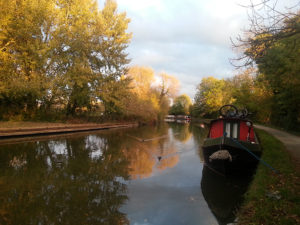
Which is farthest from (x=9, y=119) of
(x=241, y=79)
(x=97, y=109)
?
(x=241, y=79)

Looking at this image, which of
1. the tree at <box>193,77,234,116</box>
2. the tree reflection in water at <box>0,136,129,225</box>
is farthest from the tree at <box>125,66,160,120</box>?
the tree reflection in water at <box>0,136,129,225</box>

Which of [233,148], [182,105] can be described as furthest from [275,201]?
[182,105]

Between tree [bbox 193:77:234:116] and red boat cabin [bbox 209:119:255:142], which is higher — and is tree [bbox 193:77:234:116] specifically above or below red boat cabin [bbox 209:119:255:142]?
above

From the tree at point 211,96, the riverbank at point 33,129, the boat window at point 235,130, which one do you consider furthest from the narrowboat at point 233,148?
the tree at point 211,96

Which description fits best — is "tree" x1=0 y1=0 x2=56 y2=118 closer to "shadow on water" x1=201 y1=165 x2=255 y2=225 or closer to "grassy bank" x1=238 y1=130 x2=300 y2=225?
"shadow on water" x1=201 y1=165 x2=255 y2=225

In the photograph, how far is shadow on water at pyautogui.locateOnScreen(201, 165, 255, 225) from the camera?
5.46 metres

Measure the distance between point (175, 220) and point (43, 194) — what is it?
359 cm

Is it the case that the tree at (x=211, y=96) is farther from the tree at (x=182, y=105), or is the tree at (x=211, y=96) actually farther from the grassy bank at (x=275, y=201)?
the grassy bank at (x=275, y=201)

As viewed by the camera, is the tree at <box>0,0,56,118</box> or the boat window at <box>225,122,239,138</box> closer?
the boat window at <box>225,122,239,138</box>

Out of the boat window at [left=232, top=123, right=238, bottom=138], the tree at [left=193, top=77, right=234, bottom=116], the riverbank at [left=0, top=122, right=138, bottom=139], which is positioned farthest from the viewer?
the tree at [left=193, top=77, right=234, bottom=116]

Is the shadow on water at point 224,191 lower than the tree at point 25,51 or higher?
lower

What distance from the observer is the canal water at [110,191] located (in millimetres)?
4863

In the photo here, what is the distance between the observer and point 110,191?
6.38 m

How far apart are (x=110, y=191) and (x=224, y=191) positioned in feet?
12.1
